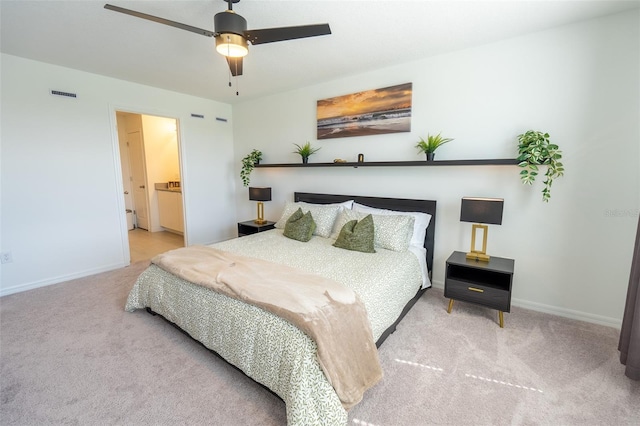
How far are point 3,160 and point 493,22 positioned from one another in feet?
16.3

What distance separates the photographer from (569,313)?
2.59 m

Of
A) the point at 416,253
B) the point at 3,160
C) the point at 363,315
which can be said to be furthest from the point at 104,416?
the point at 3,160

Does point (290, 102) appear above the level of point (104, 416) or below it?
above

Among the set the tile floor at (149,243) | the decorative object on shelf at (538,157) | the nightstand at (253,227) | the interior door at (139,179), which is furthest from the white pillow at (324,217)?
the interior door at (139,179)

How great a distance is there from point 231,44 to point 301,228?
194cm

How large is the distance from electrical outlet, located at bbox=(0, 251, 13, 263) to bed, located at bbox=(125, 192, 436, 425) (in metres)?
1.70

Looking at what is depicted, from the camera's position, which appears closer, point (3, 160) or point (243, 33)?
point (243, 33)

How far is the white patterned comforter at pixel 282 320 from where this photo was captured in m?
1.41

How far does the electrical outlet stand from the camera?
3.08 meters

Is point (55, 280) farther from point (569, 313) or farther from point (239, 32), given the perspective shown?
point (569, 313)

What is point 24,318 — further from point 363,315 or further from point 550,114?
point 550,114

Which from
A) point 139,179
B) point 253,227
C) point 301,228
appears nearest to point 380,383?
point 301,228

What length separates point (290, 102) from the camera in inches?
167

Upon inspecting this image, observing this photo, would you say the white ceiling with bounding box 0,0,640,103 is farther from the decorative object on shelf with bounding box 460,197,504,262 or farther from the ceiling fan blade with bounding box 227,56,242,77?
the decorative object on shelf with bounding box 460,197,504,262
